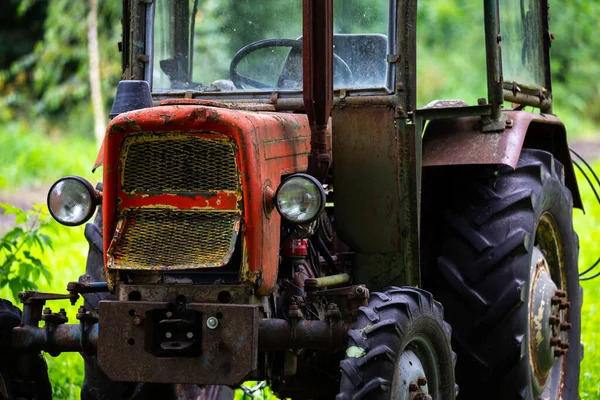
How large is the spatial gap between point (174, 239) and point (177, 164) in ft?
0.99

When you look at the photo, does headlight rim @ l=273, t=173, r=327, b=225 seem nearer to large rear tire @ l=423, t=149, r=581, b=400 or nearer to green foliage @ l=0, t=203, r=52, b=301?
large rear tire @ l=423, t=149, r=581, b=400

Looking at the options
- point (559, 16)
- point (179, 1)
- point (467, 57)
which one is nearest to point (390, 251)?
point (179, 1)

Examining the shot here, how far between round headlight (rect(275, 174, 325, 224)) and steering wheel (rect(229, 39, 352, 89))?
1142 mm

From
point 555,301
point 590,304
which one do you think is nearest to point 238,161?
point 555,301

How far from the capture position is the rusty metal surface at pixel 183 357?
4.14 metres

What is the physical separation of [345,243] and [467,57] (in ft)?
64.8

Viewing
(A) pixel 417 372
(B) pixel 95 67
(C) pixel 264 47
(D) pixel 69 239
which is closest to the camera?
(A) pixel 417 372

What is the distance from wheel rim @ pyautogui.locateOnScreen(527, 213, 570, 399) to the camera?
573cm

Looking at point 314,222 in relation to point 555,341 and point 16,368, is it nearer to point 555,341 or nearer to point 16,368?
point 16,368

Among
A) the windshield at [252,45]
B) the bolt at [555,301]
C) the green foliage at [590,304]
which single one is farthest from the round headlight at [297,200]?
the green foliage at [590,304]

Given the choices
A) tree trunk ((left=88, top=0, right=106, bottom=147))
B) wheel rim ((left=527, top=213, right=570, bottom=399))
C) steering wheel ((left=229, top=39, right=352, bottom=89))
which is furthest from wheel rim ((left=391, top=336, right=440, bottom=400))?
tree trunk ((left=88, top=0, right=106, bottom=147))

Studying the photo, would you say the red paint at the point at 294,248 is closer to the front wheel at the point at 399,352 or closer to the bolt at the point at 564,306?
the front wheel at the point at 399,352

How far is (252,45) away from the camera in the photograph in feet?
18.0

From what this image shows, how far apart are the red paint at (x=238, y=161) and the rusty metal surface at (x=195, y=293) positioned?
9cm
